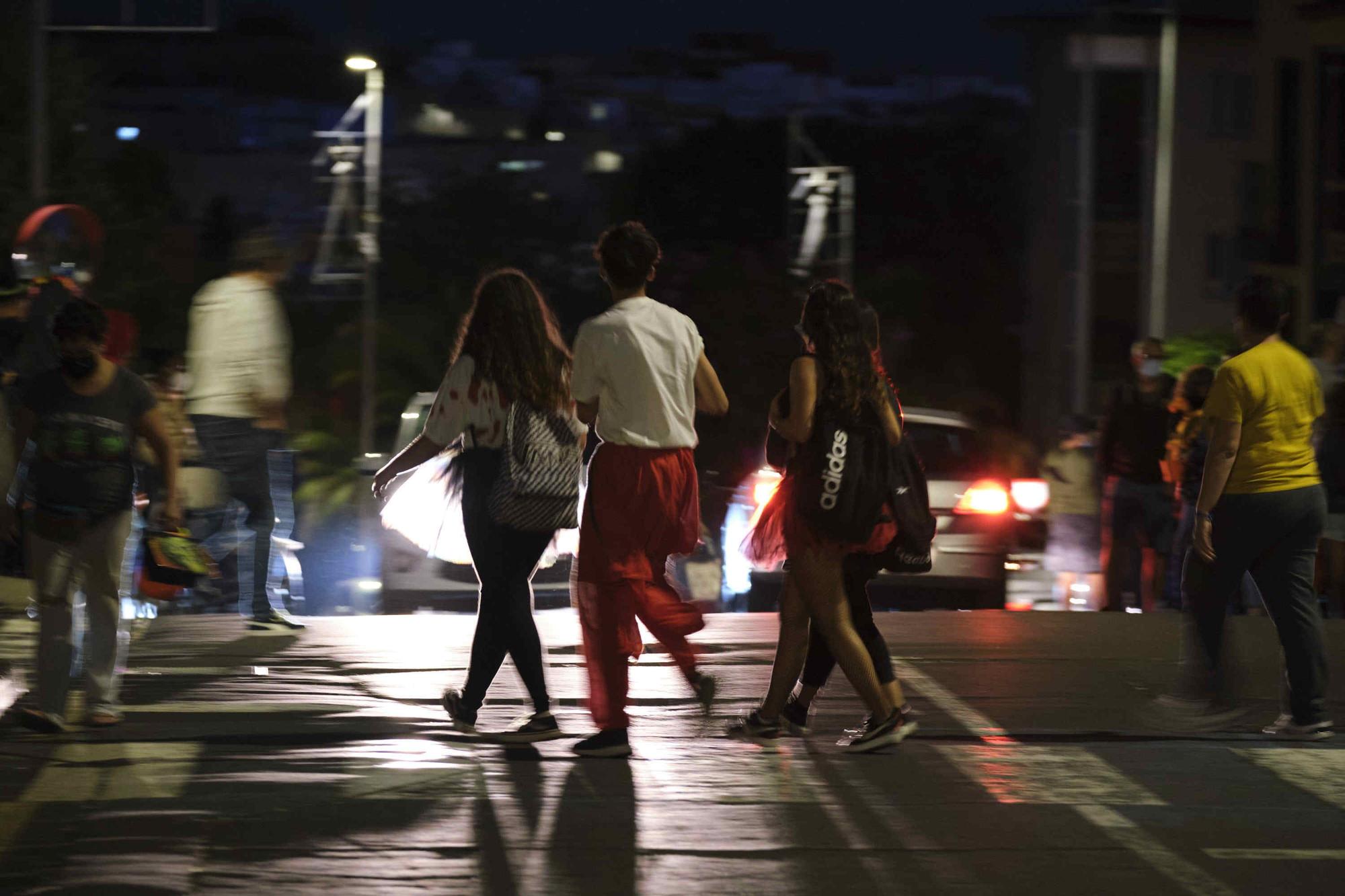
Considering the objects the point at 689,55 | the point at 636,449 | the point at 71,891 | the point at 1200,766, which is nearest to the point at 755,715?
the point at 636,449

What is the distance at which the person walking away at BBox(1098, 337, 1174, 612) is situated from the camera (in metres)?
12.3

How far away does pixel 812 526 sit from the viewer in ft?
23.2

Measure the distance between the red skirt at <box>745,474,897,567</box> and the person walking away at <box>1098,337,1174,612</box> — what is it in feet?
18.0

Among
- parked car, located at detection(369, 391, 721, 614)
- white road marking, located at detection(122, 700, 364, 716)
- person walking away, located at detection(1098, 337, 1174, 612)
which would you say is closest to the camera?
white road marking, located at detection(122, 700, 364, 716)

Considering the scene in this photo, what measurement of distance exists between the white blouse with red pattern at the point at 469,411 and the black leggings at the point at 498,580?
2.7 inches

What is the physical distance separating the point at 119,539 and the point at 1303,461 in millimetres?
4351

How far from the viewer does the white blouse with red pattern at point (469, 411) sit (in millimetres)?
7281

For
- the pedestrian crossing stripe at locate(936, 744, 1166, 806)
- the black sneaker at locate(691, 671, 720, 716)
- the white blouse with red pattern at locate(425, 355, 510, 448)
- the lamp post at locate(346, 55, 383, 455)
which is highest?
the lamp post at locate(346, 55, 383, 455)

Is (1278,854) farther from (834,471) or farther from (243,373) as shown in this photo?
(243,373)

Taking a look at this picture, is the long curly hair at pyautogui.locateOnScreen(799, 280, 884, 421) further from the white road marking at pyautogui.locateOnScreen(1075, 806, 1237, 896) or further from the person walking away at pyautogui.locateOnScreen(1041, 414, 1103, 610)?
the person walking away at pyautogui.locateOnScreen(1041, 414, 1103, 610)

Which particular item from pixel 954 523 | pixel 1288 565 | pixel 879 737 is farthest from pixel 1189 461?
pixel 879 737

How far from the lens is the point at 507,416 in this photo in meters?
7.26

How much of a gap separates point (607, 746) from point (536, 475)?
974 millimetres

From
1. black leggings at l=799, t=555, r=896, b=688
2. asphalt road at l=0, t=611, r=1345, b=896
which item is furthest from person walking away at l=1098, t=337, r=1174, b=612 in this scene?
Answer: black leggings at l=799, t=555, r=896, b=688
